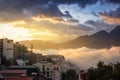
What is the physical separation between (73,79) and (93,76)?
362 ft

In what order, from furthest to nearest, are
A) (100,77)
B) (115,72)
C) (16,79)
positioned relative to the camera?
(16,79) → (100,77) → (115,72)

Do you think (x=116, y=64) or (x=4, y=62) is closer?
(x=116, y=64)

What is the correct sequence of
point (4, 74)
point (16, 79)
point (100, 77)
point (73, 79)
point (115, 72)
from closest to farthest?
point (115, 72) → point (100, 77) → point (16, 79) → point (4, 74) → point (73, 79)

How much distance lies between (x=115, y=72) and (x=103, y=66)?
8.48 m

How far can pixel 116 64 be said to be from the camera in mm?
76188

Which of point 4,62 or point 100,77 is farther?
point 4,62

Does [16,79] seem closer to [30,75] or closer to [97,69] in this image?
[30,75]

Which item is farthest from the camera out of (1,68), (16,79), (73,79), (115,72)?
(73,79)

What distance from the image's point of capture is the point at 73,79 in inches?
7613

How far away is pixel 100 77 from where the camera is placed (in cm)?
8075

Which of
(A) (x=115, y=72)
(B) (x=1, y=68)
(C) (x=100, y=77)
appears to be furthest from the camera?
(B) (x=1, y=68)

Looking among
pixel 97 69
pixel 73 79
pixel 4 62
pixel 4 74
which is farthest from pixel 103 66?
pixel 73 79

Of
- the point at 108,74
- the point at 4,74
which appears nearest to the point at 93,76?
the point at 108,74

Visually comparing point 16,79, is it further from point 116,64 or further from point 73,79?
point 73,79
